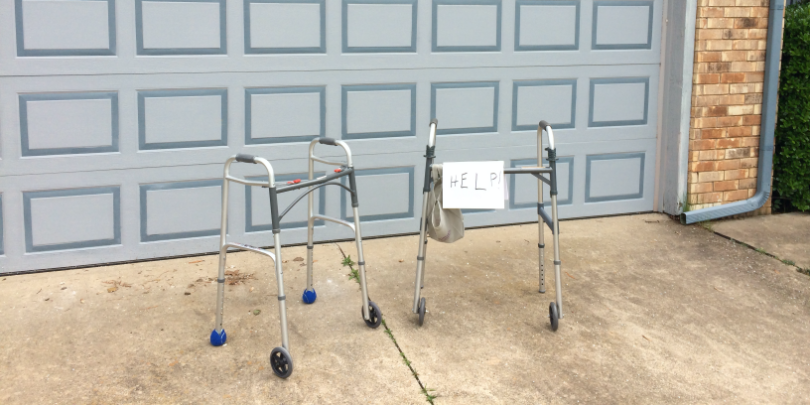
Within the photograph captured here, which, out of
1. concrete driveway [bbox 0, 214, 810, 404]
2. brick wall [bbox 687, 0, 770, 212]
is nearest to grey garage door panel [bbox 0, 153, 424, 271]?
concrete driveway [bbox 0, 214, 810, 404]

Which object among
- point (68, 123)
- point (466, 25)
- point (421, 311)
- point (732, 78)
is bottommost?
point (421, 311)

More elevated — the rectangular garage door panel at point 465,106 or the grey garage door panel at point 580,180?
the rectangular garage door panel at point 465,106

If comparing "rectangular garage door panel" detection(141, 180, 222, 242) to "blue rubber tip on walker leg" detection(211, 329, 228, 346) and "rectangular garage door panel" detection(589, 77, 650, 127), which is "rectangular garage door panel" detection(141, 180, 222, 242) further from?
"rectangular garage door panel" detection(589, 77, 650, 127)

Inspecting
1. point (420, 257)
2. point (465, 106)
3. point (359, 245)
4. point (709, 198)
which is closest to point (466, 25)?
point (465, 106)

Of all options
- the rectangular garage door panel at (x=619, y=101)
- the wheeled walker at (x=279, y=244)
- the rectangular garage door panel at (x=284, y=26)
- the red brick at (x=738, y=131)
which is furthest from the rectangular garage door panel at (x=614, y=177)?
the wheeled walker at (x=279, y=244)

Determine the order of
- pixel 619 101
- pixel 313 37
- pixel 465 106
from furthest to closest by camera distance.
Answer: pixel 619 101
pixel 465 106
pixel 313 37

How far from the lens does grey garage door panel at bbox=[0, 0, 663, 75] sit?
4801 millimetres

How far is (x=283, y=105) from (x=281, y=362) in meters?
2.17

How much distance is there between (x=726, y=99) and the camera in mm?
6246

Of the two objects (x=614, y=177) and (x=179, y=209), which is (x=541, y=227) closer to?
(x=614, y=177)

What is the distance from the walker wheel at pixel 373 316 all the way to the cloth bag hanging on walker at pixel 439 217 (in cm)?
48

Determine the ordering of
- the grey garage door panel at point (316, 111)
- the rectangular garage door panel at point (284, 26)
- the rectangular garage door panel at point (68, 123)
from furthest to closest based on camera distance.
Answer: the rectangular garage door panel at point (284, 26) → the grey garage door panel at point (316, 111) → the rectangular garage door panel at point (68, 123)

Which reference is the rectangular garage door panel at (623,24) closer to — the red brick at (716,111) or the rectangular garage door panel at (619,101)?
the rectangular garage door panel at (619,101)

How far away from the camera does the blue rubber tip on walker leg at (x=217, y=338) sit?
398cm
